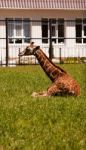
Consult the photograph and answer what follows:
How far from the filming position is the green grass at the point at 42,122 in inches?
365

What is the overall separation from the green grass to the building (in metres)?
26.5

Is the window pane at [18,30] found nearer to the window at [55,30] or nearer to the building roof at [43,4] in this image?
the building roof at [43,4]

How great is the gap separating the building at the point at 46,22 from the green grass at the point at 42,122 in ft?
87.0

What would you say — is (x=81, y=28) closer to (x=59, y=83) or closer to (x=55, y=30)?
(x=55, y=30)

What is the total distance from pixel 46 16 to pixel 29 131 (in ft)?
109

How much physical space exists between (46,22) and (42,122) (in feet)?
104

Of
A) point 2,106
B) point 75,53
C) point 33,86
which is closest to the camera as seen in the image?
point 2,106

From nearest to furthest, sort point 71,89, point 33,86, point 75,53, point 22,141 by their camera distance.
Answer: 1. point 22,141
2. point 71,89
3. point 33,86
4. point 75,53

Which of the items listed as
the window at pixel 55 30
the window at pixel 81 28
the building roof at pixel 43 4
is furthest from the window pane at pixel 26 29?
the window at pixel 81 28

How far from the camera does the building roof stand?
135 ft

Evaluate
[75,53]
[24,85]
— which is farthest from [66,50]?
[24,85]

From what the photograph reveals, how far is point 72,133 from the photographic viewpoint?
987cm

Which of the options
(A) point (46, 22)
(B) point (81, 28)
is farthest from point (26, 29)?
(B) point (81, 28)

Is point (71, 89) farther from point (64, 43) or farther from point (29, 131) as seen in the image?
point (64, 43)
